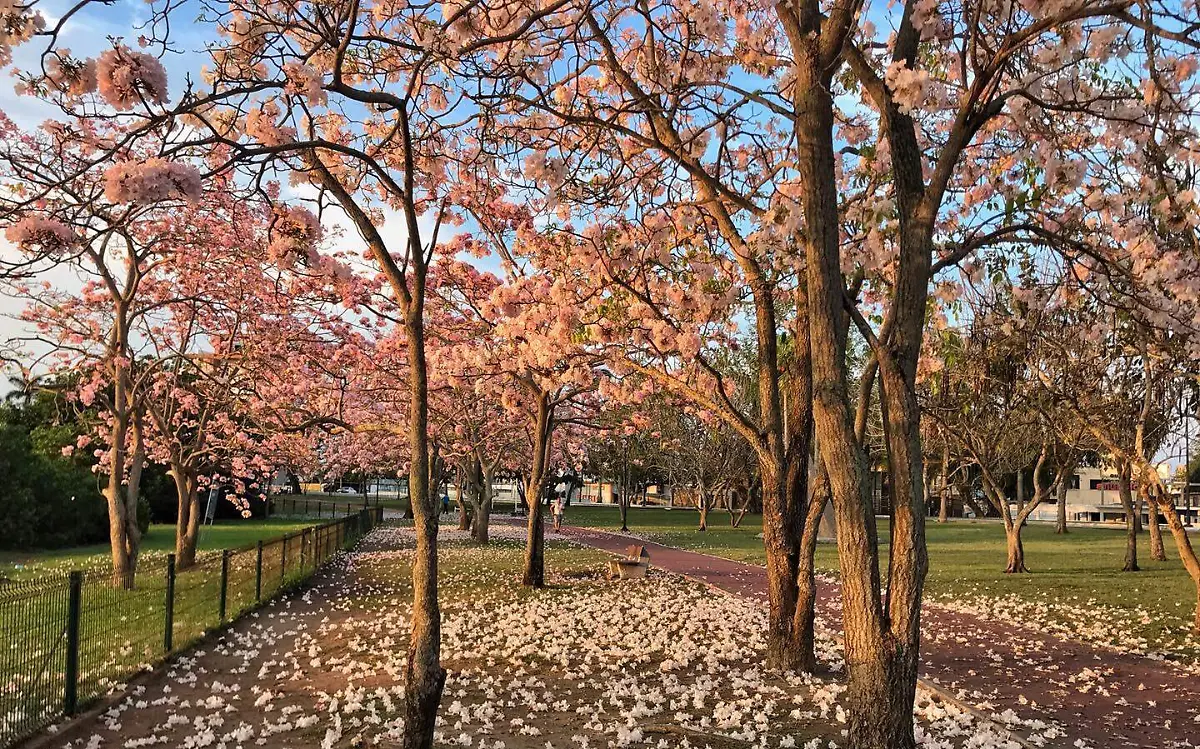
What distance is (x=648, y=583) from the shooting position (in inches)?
663

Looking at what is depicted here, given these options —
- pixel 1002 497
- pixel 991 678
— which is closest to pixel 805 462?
pixel 991 678

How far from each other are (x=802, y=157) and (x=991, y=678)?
6.26 m

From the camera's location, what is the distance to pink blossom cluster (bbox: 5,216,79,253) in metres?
4.22

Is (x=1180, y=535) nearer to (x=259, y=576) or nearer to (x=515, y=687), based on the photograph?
(x=515, y=687)

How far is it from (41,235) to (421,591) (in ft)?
9.56

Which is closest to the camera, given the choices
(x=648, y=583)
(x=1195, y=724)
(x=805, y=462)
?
(x=1195, y=724)

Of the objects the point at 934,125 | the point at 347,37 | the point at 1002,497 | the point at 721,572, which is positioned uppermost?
the point at 934,125

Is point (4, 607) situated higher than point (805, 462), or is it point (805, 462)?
point (805, 462)

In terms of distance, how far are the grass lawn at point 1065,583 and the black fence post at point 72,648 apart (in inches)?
451

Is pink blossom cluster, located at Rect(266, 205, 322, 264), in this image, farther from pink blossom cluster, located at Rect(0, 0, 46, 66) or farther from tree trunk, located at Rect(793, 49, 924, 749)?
tree trunk, located at Rect(793, 49, 924, 749)

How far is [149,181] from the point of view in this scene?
13.6 feet

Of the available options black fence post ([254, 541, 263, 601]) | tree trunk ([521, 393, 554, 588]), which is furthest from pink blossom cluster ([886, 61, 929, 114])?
black fence post ([254, 541, 263, 601])

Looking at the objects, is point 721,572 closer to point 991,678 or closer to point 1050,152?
point 991,678

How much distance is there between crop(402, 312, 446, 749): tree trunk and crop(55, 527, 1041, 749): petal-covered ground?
90 centimetres
